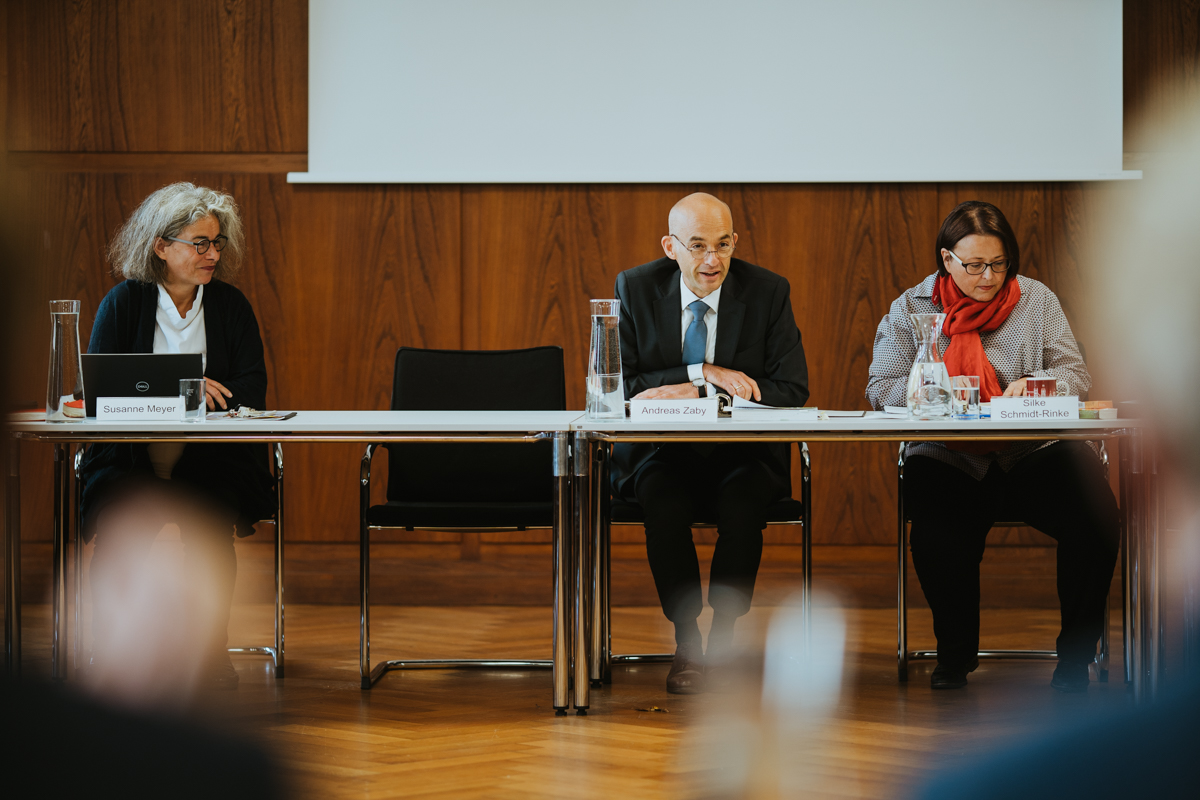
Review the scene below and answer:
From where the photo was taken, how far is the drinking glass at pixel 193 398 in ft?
7.59

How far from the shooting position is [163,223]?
2.77 metres

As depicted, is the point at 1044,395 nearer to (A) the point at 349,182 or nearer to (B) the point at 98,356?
(B) the point at 98,356

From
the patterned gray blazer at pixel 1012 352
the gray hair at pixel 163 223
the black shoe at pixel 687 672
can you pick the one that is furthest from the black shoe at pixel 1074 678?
the gray hair at pixel 163 223

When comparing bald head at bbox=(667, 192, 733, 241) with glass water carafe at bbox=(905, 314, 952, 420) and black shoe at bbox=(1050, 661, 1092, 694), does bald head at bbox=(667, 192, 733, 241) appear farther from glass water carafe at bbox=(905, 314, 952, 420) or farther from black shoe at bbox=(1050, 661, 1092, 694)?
black shoe at bbox=(1050, 661, 1092, 694)

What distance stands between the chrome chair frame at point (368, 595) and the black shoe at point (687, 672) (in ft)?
1.02

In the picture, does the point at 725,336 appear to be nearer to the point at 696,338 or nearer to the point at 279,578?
the point at 696,338

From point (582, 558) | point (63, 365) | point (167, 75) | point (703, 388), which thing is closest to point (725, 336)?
point (703, 388)

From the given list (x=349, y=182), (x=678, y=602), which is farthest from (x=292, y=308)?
(x=678, y=602)

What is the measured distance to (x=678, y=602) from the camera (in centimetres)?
254

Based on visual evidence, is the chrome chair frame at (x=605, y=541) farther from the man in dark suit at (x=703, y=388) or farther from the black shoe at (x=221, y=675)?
the black shoe at (x=221, y=675)

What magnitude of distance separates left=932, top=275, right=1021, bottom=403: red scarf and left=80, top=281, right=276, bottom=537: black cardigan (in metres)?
1.77

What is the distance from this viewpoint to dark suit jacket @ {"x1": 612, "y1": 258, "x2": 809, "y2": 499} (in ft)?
9.16

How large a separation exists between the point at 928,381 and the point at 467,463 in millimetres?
Answer: 1240

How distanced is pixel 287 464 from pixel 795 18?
2.46m
